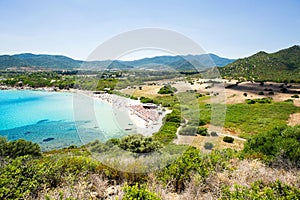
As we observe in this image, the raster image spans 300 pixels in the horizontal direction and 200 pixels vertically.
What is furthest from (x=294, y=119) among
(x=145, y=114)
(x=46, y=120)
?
(x=46, y=120)

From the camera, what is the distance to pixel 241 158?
572 centimetres

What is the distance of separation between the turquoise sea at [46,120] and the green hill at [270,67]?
44.2 meters

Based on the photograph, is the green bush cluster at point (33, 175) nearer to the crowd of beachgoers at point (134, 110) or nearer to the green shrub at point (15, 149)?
the green shrub at point (15, 149)

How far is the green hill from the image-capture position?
5369 centimetres

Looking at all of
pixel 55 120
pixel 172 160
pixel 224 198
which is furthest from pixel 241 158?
pixel 55 120

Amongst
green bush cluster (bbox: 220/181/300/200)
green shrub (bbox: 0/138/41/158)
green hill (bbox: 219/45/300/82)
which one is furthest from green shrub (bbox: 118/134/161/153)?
green hill (bbox: 219/45/300/82)

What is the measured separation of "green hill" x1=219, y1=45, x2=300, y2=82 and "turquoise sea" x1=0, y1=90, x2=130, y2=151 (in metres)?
44.2

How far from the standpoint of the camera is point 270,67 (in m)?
60.5

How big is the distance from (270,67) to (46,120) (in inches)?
2347

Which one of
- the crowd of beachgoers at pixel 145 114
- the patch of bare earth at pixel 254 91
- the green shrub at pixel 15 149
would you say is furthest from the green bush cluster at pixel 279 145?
the patch of bare earth at pixel 254 91

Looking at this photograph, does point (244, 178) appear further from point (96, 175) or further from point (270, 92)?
point (270, 92)

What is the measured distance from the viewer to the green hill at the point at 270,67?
53694mm

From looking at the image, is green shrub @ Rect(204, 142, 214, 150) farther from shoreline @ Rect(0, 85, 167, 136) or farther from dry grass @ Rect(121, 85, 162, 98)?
dry grass @ Rect(121, 85, 162, 98)

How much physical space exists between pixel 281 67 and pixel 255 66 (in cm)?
719
